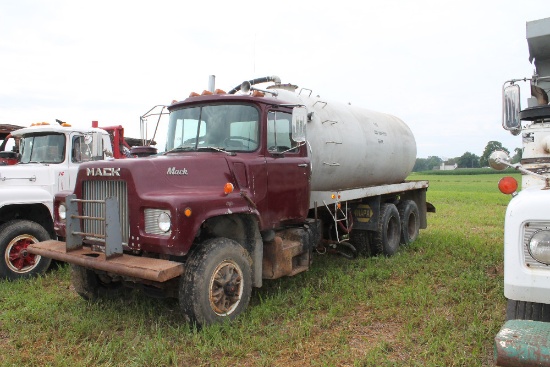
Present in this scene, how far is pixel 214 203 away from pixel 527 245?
9.20 ft

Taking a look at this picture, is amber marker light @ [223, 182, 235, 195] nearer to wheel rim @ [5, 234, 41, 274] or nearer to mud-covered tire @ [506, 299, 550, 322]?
mud-covered tire @ [506, 299, 550, 322]

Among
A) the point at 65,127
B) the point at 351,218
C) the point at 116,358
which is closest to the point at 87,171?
the point at 116,358

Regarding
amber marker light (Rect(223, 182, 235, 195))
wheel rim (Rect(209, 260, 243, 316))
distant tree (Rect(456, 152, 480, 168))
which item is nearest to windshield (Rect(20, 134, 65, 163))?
amber marker light (Rect(223, 182, 235, 195))

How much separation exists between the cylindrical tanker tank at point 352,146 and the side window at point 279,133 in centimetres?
56

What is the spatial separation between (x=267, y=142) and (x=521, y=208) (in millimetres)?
3258

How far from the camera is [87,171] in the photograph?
495 centimetres

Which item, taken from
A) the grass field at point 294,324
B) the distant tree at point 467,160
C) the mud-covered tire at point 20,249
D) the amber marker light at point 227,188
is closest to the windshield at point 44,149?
the mud-covered tire at point 20,249

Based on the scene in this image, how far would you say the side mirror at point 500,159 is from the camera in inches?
131

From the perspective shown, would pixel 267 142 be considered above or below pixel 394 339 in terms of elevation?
above

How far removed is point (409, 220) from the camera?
32.5ft

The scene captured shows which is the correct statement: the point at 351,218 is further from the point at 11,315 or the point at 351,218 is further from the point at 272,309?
the point at 11,315

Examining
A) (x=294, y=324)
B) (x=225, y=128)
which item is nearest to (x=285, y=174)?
(x=225, y=128)

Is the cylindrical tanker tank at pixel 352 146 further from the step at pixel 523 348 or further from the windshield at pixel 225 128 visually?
the step at pixel 523 348

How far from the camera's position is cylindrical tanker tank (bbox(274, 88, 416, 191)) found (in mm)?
6699
